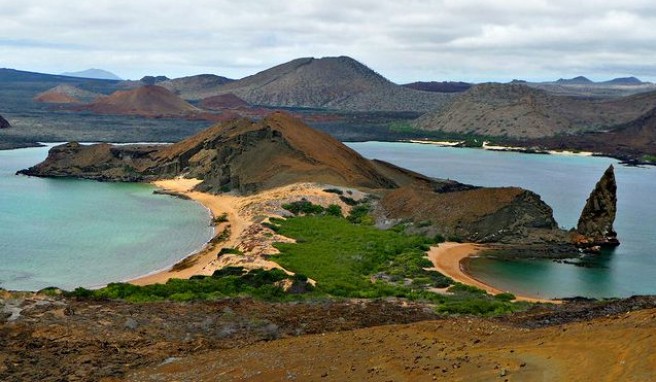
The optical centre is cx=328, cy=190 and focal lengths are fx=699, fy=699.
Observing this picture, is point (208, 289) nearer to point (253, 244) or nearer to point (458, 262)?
point (253, 244)

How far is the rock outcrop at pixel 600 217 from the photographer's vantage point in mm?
56250

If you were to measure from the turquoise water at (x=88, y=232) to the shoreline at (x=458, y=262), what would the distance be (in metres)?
18.1

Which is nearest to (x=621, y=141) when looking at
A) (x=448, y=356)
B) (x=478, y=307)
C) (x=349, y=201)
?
(x=349, y=201)

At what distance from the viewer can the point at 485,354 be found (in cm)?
1862

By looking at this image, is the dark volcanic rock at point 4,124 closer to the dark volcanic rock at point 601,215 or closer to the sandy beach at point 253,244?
the sandy beach at point 253,244

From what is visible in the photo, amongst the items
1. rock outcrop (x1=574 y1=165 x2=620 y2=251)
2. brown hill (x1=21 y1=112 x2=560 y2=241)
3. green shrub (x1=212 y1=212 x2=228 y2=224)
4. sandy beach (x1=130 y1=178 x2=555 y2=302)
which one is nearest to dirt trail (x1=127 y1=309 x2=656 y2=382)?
sandy beach (x1=130 y1=178 x2=555 y2=302)

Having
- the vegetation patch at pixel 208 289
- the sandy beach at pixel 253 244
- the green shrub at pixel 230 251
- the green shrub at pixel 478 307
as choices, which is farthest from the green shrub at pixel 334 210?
the green shrub at pixel 478 307

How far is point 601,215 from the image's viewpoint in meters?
57.2

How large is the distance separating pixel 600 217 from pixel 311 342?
40.4 metres

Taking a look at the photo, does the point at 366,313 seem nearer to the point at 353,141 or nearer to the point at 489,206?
the point at 489,206

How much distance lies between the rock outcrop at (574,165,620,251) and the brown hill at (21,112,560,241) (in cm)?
264

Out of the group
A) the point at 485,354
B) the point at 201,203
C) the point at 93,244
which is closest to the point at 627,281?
the point at 485,354

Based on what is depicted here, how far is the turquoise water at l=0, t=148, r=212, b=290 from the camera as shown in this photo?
4484 cm

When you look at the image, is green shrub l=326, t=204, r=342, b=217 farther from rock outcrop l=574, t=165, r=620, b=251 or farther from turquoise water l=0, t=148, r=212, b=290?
rock outcrop l=574, t=165, r=620, b=251
